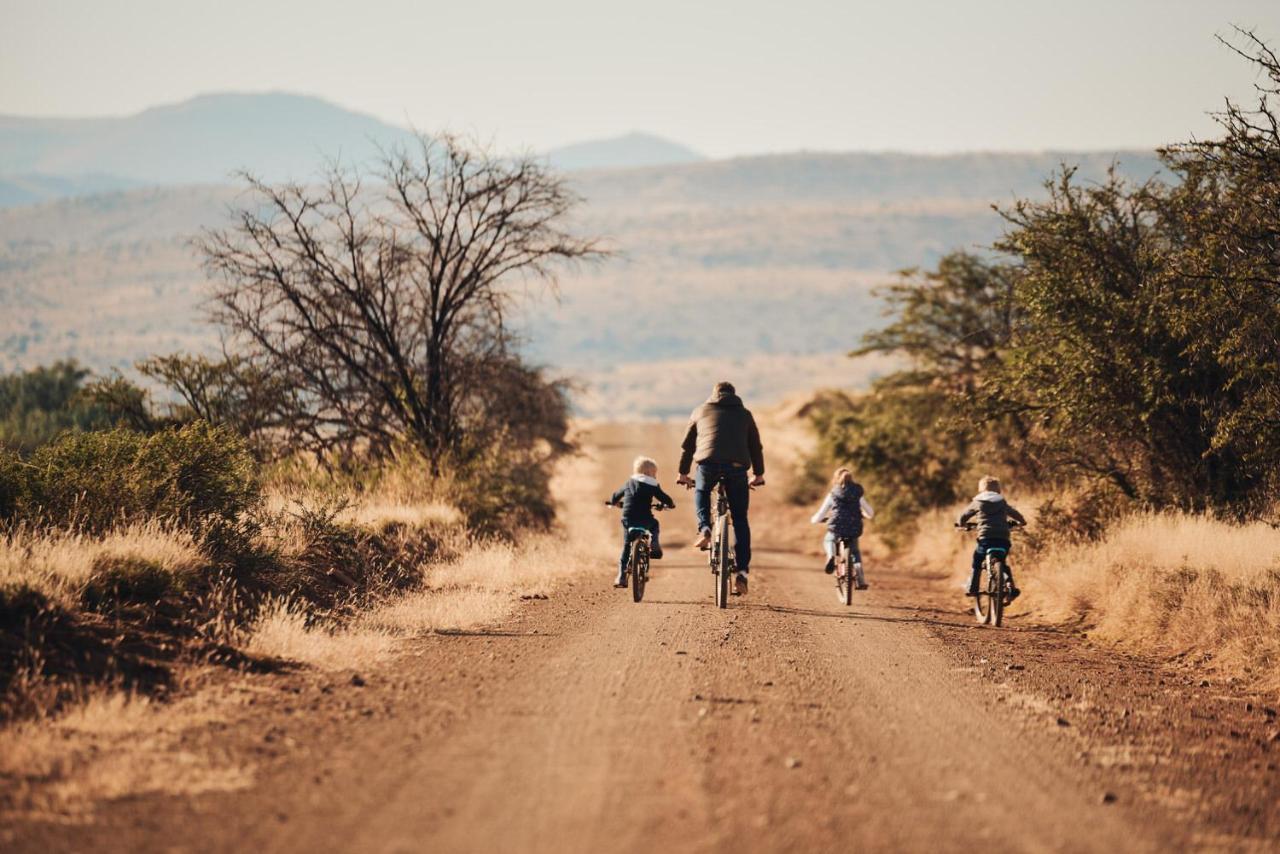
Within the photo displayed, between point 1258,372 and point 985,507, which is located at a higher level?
point 1258,372

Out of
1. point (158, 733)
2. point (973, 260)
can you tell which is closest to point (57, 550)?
point (158, 733)

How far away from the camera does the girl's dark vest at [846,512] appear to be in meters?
17.4

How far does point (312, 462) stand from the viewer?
2553 cm

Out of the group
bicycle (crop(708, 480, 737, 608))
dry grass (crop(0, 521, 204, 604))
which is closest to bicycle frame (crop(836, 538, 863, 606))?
bicycle (crop(708, 480, 737, 608))

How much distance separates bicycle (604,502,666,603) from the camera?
15.5 meters

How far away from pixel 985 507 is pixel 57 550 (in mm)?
10742

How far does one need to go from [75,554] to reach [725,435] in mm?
7100

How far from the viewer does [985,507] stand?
615 inches

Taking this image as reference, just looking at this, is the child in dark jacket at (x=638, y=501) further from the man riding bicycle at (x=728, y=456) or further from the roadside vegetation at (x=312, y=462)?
the roadside vegetation at (x=312, y=462)

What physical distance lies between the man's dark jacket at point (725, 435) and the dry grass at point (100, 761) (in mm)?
7558

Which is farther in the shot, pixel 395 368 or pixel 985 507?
pixel 395 368

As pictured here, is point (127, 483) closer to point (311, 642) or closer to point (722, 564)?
point (311, 642)

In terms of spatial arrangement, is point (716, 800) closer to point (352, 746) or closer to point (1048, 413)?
point (352, 746)

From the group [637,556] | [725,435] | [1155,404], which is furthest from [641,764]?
[1155,404]
